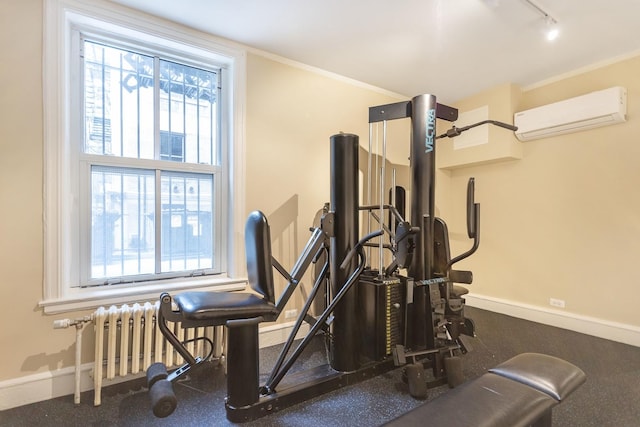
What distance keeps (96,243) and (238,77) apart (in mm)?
1738

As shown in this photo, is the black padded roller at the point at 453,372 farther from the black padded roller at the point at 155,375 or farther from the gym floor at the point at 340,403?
the black padded roller at the point at 155,375

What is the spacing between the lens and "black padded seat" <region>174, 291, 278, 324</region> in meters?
1.54

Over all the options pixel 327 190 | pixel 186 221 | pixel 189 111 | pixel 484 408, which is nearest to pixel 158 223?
pixel 186 221

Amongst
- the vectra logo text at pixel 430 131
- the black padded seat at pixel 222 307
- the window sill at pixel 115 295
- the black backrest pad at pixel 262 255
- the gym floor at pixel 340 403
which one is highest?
the vectra logo text at pixel 430 131

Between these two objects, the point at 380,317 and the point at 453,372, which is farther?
the point at 380,317

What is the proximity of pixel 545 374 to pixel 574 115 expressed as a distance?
2947mm

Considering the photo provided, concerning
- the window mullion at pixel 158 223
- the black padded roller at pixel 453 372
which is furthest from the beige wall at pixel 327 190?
the black padded roller at pixel 453 372

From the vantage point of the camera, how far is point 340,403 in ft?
6.51

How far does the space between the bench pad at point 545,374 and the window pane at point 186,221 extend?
2300 mm

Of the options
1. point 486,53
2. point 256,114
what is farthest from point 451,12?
point 256,114

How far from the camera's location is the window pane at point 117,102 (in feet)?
7.61

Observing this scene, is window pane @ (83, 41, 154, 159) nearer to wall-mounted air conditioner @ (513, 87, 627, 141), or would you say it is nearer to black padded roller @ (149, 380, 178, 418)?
black padded roller @ (149, 380, 178, 418)

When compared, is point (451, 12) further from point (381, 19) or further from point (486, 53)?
point (486, 53)

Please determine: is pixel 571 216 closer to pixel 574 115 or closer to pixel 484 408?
pixel 574 115
